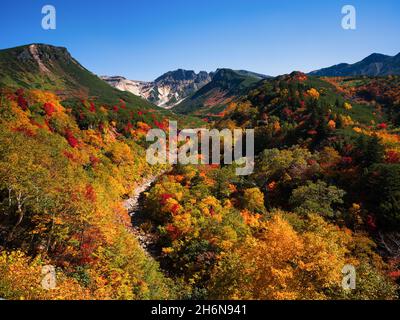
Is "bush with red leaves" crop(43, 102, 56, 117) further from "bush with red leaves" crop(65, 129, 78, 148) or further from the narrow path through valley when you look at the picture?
the narrow path through valley

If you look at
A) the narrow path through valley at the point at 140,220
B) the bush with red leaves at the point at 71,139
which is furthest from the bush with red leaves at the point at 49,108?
the narrow path through valley at the point at 140,220

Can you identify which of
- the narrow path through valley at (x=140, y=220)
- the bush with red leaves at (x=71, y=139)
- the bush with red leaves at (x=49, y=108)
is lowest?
the narrow path through valley at (x=140, y=220)

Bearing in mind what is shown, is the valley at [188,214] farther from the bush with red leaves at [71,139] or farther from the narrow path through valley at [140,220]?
the bush with red leaves at [71,139]

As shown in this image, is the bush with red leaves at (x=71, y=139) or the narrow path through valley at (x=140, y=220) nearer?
the narrow path through valley at (x=140, y=220)

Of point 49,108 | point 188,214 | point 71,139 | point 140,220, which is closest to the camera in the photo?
point 188,214

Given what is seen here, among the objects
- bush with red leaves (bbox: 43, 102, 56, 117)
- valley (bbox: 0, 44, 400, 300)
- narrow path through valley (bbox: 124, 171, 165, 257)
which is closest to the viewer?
valley (bbox: 0, 44, 400, 300)

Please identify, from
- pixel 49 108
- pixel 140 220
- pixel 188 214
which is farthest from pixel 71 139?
pixel 188 214

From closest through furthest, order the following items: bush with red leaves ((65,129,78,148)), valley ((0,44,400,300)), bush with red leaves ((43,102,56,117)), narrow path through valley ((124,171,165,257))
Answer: valley ((0,44,400,300))
narrow path through valley ((124,171,165,257))
bush with red leaves ((65,129,78,148))
bush with red leaves ((43,102,56,117))

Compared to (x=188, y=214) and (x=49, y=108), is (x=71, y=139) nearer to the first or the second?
(x=49, y=108)

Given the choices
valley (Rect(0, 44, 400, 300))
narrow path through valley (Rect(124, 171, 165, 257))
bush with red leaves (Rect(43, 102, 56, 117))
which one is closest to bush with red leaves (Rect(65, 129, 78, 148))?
valley (Rect(0, 44, 400, 300))

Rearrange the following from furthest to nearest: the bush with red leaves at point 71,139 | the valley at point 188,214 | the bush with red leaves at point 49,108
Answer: the bush with red leaves at point 49,108 → the bush with red leaves at point 71,139 → the valley at point 188,214
